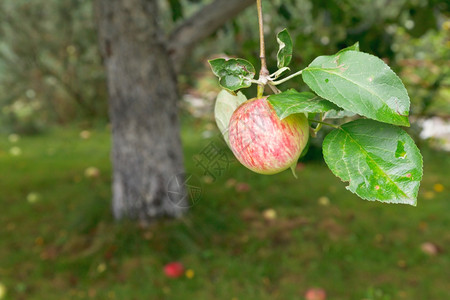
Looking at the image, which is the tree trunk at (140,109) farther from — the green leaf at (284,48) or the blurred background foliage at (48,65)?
the blurred background foliage at (48,65)

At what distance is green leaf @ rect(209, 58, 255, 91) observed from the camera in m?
0.42

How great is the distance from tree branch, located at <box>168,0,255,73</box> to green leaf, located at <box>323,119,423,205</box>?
4.40 feet

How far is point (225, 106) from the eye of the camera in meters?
0.49

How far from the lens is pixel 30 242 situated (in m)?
2.36

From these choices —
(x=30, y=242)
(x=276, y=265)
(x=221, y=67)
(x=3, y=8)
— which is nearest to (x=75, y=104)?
(x=3, y=8)

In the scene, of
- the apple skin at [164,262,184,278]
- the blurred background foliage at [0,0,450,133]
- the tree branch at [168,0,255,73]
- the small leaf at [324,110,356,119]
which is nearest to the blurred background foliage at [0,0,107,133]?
the blurred background foliage at [0,0,450,133]

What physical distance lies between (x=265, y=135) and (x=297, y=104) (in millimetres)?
66

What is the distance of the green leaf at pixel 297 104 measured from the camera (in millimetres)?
360

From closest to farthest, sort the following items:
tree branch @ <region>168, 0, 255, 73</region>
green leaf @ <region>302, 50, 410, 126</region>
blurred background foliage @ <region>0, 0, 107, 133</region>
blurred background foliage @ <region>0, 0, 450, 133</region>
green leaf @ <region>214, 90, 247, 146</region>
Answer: green leaf @ <region>302, 50, 410, 126</region>
green leaf @ <region>214, 90, 247, 146</region>
tree branch @ <region>168, 0, 255, 73</region>
blurred background foliage @ <region>0, 0, 450, 133</region>
blurred background foliage @ <region>0, 0, 107, 133</region>

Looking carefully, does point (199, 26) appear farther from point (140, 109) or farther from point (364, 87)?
point (364, 87)

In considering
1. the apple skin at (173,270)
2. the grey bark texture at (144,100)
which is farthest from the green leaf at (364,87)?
the apple skin at (173,270)

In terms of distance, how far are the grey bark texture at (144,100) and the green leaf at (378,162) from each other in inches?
61.1

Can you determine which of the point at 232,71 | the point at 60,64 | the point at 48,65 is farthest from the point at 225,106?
the point at 48,65

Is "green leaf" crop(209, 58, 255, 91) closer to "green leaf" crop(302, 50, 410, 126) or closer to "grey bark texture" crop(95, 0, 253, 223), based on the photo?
"green leaf" crop(302, 50, 410, 126)
